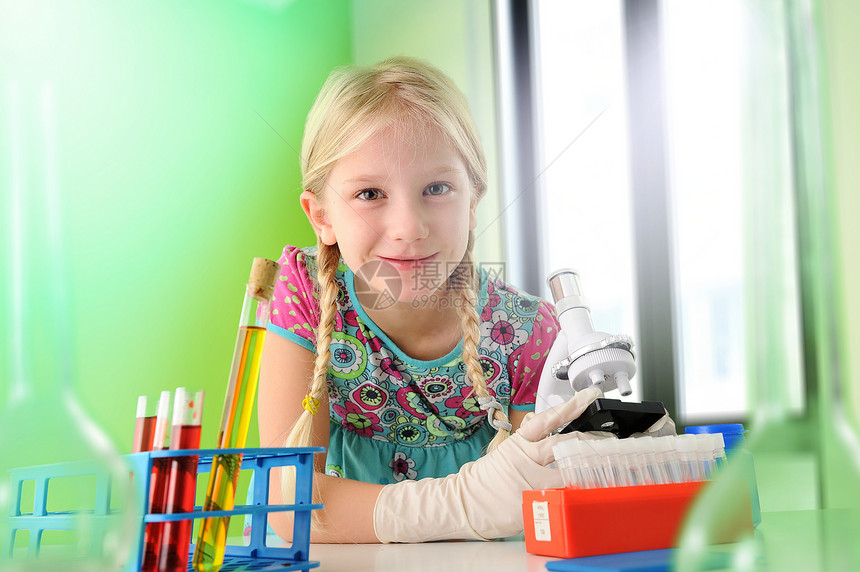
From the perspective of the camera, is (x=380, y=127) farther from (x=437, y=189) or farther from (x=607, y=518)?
(x=607, y=518)

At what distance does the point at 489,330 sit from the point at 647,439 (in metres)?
0.43

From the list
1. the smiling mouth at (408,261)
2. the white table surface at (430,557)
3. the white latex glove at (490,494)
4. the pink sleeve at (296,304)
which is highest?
the smiling mouth at (408,261)

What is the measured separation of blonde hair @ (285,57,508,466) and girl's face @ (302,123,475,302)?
0.6 inches

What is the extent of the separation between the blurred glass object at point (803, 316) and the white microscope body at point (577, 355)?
30 cm

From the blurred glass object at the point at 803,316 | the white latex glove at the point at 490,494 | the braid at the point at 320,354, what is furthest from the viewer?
the braid at the point at 320,354

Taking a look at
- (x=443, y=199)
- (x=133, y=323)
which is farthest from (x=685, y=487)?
(x=133, y=323)

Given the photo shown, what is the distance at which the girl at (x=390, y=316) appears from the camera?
0.74 metres

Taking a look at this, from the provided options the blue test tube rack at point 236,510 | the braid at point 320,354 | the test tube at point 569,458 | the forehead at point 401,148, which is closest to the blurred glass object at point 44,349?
the blue test tube rack at point 236,510

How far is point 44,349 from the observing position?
0.23 metres

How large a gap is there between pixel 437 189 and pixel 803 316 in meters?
0.56

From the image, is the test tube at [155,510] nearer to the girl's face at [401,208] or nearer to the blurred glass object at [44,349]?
the blurred glass object at [44,349]

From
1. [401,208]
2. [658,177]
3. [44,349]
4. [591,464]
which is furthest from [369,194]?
[658,177]

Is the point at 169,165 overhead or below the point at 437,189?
overhead

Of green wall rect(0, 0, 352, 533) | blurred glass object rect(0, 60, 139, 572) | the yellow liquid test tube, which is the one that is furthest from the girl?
blurred glass object rect(0, 60, 139, 572)
